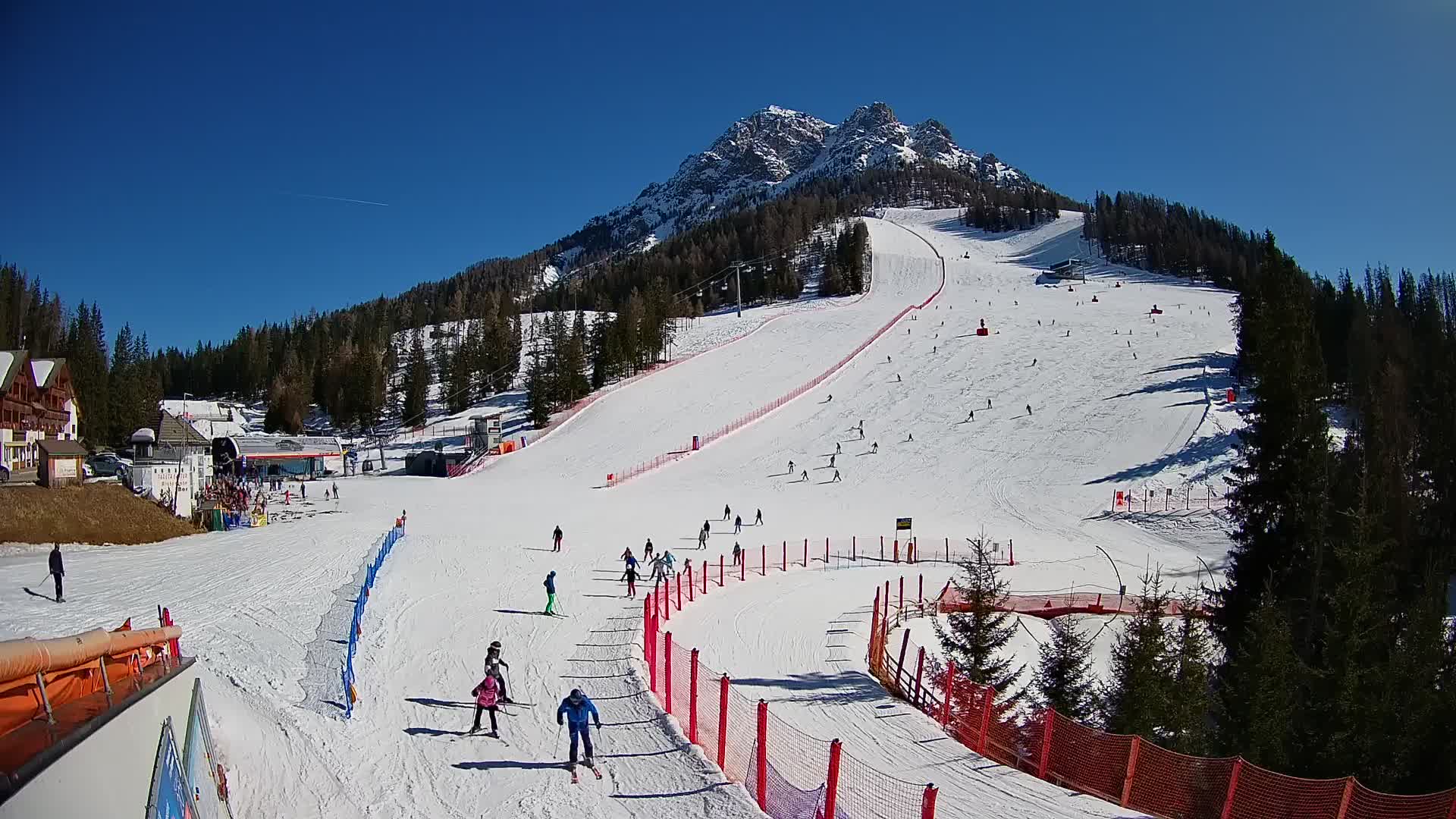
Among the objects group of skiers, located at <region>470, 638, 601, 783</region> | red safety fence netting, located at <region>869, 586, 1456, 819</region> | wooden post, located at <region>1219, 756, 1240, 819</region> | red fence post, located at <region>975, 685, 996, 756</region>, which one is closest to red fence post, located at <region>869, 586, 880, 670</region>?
red safety fence netting, located at <region>869, 586, 1456, 819</region>

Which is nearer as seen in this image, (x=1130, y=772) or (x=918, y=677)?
(x=1130, y=772)

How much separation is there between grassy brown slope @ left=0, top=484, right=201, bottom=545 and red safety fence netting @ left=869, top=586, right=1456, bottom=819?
27.1m

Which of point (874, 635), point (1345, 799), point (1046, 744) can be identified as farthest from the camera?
point (874, 635)

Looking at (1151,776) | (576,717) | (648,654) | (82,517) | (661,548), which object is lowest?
(661,548)

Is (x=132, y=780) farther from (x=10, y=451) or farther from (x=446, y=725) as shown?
(x=10, y=451)

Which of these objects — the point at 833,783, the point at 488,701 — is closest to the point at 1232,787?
the point at 833,783

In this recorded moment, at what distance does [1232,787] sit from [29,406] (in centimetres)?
4861

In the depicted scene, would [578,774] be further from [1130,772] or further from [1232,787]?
[1232,787]

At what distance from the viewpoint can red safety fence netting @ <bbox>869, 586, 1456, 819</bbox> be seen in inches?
326

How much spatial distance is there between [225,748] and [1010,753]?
10.4 m

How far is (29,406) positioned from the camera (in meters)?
37.6

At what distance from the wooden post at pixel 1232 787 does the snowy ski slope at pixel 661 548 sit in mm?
1452

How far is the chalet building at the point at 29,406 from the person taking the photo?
113 ft

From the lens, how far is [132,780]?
4719 mm
